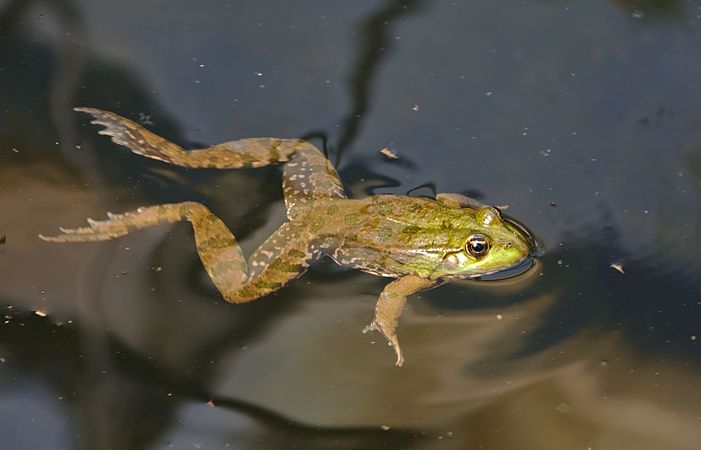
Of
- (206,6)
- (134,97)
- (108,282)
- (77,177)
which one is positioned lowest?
(108,282)

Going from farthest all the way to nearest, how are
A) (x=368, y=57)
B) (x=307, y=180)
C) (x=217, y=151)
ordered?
1. (x=368, y=57)
2. (x=217, y=151)
3. (x=307, y=180)

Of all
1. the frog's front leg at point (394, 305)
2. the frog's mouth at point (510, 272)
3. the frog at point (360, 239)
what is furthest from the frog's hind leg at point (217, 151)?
the frog's mouth at point (510, 272)

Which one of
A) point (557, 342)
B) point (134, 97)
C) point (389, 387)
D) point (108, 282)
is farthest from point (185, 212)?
point (557, 342)

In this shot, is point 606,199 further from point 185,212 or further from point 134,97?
point 134,97

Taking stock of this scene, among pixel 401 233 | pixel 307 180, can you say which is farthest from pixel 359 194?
pixel 401 233

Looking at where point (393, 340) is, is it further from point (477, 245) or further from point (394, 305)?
point (477, 245)

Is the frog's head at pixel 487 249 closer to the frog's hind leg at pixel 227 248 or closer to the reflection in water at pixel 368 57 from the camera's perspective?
the frog's hind leg at pixel 227 248
